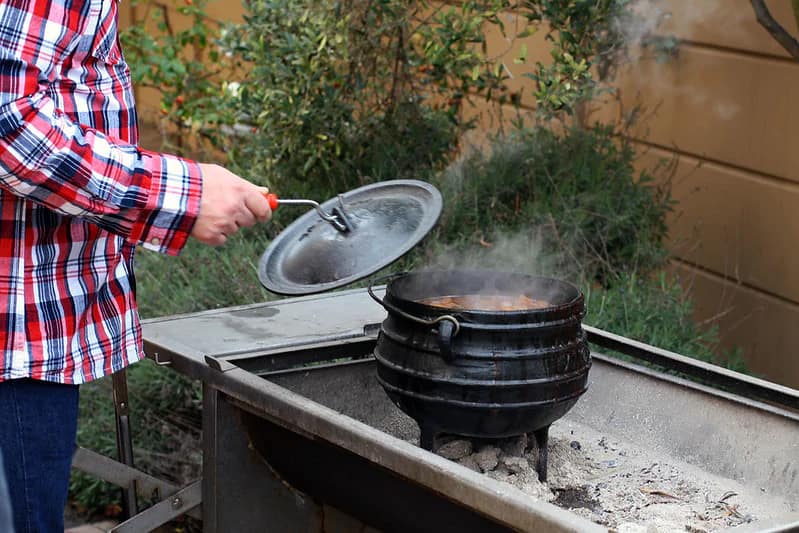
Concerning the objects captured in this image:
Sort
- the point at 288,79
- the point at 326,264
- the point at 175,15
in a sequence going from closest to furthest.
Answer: the point at 326,264 < the point at 288,79 < the point at 175,15

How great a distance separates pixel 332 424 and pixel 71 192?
0.84 m

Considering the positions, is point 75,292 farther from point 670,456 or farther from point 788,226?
point 788,226

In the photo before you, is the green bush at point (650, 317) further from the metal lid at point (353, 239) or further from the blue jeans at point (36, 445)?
the blue jeans at point (36, 445)

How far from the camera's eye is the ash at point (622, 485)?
106 inches

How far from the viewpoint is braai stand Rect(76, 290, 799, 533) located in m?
2.60

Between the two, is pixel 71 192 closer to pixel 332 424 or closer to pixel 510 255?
pixel 332 424

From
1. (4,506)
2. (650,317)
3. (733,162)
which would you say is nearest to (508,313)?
(4,506)

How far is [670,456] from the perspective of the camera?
10.1 ft

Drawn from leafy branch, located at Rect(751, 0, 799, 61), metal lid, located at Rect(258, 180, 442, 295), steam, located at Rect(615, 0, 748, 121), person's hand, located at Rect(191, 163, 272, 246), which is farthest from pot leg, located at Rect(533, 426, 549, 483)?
steam, located at Rect(615, 0, 748, 121)

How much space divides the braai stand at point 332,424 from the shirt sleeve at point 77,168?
2.25 ft

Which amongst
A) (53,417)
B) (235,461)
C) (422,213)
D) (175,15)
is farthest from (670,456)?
(175,15)

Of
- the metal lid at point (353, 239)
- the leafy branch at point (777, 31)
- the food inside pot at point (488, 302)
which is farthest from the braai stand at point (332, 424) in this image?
the leafy branch at point (777, 31)

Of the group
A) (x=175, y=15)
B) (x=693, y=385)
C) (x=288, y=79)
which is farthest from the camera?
(x=175, y=15)

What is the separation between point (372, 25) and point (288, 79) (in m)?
0.50
